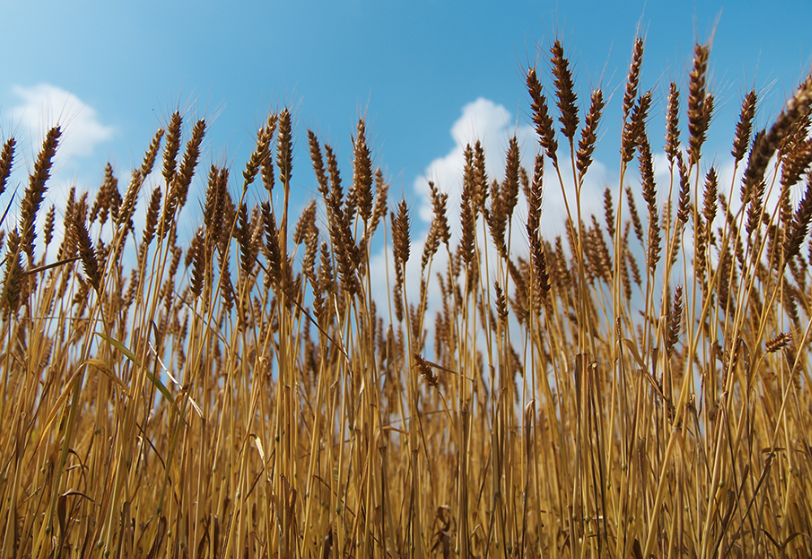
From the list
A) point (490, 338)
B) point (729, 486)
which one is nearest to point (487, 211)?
point (490, 338)

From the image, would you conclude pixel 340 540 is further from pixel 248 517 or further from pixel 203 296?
Result: pixel 203 296

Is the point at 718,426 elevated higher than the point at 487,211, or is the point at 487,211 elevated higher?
the point at 487,211

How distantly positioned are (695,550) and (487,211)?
50.0 inches

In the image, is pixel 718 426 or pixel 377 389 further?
pixel 377 389

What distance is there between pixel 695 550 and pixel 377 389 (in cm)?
107

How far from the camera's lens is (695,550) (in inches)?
57.1

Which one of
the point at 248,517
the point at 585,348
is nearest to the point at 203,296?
the point at 248,517

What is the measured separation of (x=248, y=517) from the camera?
1.56m

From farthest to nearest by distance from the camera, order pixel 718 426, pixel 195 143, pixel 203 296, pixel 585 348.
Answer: pixel 195 143 < pixel 203 296 < pixel 585 348 < pixel 718 426

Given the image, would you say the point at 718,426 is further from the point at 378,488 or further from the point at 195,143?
the point at 195,143

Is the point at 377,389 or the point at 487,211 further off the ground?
the point at 487,211

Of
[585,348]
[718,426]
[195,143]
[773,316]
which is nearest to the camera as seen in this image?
[718,426]

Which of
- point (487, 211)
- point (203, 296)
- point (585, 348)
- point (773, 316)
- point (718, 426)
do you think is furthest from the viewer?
point (773, 316)

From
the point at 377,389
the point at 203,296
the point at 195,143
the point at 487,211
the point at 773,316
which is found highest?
the point at 195,143
